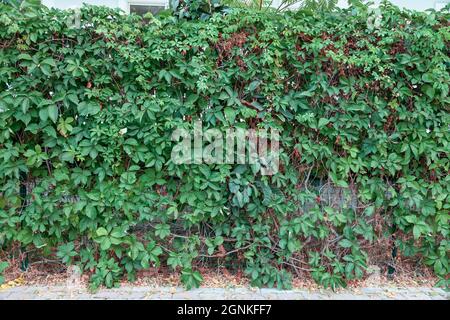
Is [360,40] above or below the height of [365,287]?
above

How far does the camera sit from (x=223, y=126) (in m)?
3.03

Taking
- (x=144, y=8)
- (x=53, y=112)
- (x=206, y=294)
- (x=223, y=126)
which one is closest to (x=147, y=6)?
(x=144, y=8)

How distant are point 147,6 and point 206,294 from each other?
5294mm

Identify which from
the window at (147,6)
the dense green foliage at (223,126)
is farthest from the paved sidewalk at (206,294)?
the window at (147,6)

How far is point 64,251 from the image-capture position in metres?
3.14

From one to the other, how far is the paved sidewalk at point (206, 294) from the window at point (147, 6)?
4.90 metres

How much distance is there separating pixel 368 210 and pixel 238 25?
6.72ft

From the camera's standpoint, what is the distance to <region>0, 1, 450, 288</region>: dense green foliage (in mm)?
2934

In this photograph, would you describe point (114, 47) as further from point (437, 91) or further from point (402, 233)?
point (402, 233)

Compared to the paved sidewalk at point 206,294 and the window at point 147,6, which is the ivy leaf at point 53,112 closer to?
the paved sidewalk at point 206,294

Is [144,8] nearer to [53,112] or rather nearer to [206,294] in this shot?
[53,112]

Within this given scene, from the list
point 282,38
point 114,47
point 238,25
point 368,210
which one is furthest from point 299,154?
point 114,47

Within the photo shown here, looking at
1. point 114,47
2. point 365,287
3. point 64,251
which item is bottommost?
point 365,287

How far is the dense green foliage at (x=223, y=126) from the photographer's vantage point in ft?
9.62
